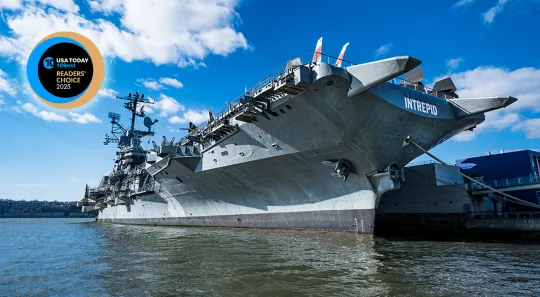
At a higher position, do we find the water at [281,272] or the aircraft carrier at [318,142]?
the aircraft carrier at [318,142]

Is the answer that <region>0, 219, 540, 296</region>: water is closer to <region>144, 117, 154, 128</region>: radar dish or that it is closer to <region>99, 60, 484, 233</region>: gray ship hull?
<region>99, 60, 484, 233</region>: gray ship hull

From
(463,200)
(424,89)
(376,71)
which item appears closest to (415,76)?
(424,89)

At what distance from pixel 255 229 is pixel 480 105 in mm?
Result: 12072

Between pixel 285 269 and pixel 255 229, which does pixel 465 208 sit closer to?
pixel 255 229

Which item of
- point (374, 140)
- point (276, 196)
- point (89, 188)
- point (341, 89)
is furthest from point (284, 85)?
point (89, 188)

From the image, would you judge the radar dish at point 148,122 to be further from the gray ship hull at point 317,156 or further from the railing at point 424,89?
the railing at point 424,89

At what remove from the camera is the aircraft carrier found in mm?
10992

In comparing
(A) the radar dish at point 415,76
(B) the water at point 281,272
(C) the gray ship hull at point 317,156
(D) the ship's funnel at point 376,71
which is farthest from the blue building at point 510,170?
(D) the ship's funnel at point 376,71

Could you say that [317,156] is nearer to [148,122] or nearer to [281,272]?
[281,272]

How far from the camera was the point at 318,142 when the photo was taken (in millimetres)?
12703

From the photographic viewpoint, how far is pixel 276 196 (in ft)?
53.9

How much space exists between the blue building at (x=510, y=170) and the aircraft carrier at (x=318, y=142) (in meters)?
6.48

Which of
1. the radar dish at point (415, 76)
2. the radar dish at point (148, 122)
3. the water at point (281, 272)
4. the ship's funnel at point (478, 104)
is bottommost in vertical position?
the water at point (281, 272)

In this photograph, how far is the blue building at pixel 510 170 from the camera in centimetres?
1827
